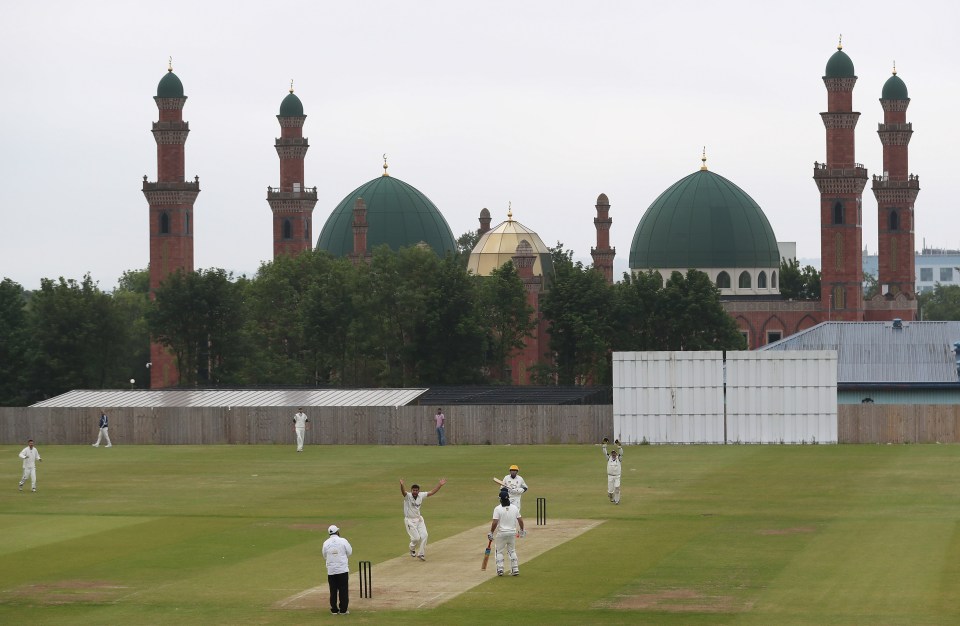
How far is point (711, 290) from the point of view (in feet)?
325

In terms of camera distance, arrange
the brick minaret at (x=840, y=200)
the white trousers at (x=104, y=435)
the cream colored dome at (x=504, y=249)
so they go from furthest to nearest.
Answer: the cream colored dome at (x=504, y=249), the brick minaret at (x=840, y=200), the white trousers at (x=104, y=435)

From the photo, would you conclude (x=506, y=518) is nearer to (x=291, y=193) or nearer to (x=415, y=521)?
(x=415, y=521)

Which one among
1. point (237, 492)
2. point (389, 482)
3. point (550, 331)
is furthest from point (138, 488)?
point (550, 331)

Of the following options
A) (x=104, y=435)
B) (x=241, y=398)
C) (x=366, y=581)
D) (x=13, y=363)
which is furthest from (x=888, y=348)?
(x=366, y=581)

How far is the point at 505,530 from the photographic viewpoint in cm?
3167

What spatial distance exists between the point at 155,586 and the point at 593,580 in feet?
26.5

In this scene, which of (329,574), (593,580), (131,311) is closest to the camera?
(329,574)

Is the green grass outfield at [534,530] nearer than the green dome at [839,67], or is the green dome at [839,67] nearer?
the green grass outfield at [534,530]

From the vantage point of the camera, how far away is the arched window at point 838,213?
117m

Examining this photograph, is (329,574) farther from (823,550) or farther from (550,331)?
(550,331)

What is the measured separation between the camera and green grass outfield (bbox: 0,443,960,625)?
94.9 ft

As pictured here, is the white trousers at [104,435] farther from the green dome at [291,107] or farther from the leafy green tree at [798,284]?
the leafy green tree at [798,284]

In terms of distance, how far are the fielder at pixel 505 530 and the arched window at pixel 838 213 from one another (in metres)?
88.7

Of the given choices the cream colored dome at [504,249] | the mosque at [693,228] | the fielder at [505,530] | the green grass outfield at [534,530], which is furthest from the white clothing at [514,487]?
the cream colored dome at [504,249]
